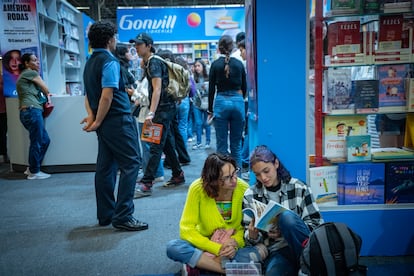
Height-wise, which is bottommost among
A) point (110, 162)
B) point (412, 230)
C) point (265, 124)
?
point (412, 230)

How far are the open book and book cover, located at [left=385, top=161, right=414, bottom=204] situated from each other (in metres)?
0.94

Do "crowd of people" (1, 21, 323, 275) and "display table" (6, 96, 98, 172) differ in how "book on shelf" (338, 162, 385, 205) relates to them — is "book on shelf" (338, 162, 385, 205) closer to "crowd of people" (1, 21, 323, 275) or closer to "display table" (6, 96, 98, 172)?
"crowd of people" (1, 21, 323, 275)

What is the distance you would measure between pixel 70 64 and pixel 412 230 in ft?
22.4

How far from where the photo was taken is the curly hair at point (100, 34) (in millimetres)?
2932

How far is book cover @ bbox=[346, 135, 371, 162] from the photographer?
2545mm

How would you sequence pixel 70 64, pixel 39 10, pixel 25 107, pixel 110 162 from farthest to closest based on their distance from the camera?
pixel 70 64 → pixel 39 10 → pixel 25 107 → pixel 110 162

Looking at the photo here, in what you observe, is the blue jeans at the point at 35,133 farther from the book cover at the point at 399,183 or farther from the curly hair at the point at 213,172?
the book cover at the point at 399,183

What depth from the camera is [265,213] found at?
6.35 ft

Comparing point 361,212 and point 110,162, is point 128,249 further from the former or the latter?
point 361,212

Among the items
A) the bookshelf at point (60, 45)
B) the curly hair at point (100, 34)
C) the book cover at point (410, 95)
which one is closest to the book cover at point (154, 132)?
the curly hair at point (100, 34)

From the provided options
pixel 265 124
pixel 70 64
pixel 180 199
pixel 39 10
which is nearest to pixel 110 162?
pixel 180 199

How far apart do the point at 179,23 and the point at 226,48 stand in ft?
23.7

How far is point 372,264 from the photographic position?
95.9 inches

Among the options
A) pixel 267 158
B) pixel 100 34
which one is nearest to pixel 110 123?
pixel 100 34
